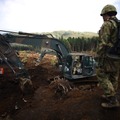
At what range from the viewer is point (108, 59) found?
793cm

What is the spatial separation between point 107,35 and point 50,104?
12.6ft

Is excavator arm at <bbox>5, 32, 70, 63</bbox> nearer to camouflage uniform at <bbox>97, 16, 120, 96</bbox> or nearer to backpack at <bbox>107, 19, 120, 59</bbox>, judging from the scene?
camouflage uniform at <bbox>97, 16, 120, 96</bbox>

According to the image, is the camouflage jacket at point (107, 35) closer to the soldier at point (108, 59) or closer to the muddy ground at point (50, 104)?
the soldier at point (108, 59)

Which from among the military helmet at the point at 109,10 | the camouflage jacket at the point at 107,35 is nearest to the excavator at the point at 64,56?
the military helmet at the point at 109,10

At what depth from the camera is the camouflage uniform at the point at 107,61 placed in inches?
302

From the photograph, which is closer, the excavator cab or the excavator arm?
the excavator arm

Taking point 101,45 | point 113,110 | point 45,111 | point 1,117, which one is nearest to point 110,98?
point 113,110

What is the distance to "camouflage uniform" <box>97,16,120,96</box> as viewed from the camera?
302 inches

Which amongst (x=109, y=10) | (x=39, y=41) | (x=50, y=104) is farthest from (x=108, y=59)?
(x=39, y=41)

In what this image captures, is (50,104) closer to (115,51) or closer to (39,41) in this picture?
(115,51)

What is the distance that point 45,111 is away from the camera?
31.7 feet

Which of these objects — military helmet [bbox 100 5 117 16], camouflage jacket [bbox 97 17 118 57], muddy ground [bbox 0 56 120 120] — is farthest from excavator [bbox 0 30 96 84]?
camouflage jacket [bbox 97 17 118 57]

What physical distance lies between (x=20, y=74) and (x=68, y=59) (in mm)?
2927

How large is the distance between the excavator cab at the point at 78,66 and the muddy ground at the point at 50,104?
65 cm
